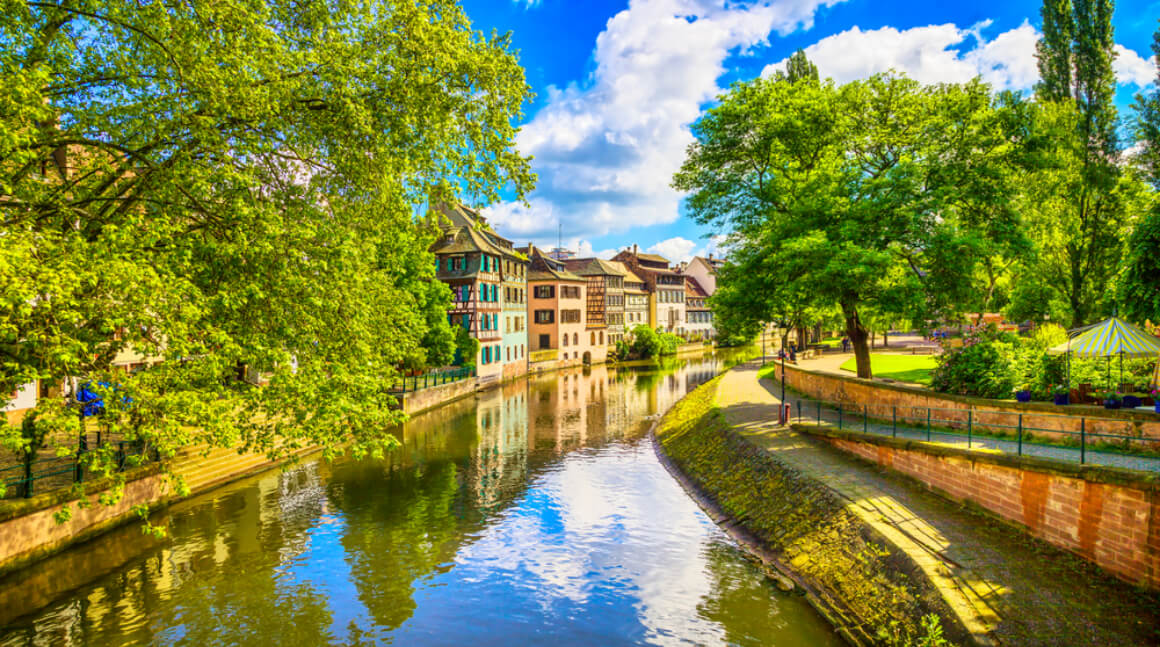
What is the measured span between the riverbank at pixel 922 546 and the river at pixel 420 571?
4.64 feet

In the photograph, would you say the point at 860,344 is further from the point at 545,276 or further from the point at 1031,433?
the point at 545,276

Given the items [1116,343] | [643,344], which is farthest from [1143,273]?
[643,344]

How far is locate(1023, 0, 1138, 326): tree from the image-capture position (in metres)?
23.7

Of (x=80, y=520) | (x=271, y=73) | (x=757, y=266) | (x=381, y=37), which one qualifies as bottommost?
(x=80, y=520)

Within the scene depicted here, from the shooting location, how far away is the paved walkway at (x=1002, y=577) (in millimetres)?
9469

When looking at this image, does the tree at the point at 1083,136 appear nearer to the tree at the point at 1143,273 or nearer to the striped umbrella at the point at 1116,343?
the striped umbrella at the point at 1116,343

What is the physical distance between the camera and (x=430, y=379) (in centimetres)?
4000

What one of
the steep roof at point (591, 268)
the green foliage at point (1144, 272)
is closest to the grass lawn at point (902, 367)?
the green foliage at point (1144, 272)

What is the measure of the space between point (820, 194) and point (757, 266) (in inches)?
142

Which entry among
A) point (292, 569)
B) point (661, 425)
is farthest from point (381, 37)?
point (661, 425)

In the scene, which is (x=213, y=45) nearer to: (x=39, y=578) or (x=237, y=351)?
(x=237, y=351)

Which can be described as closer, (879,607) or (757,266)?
(879,607)

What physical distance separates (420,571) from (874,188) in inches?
782

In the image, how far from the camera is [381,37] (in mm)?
12617
